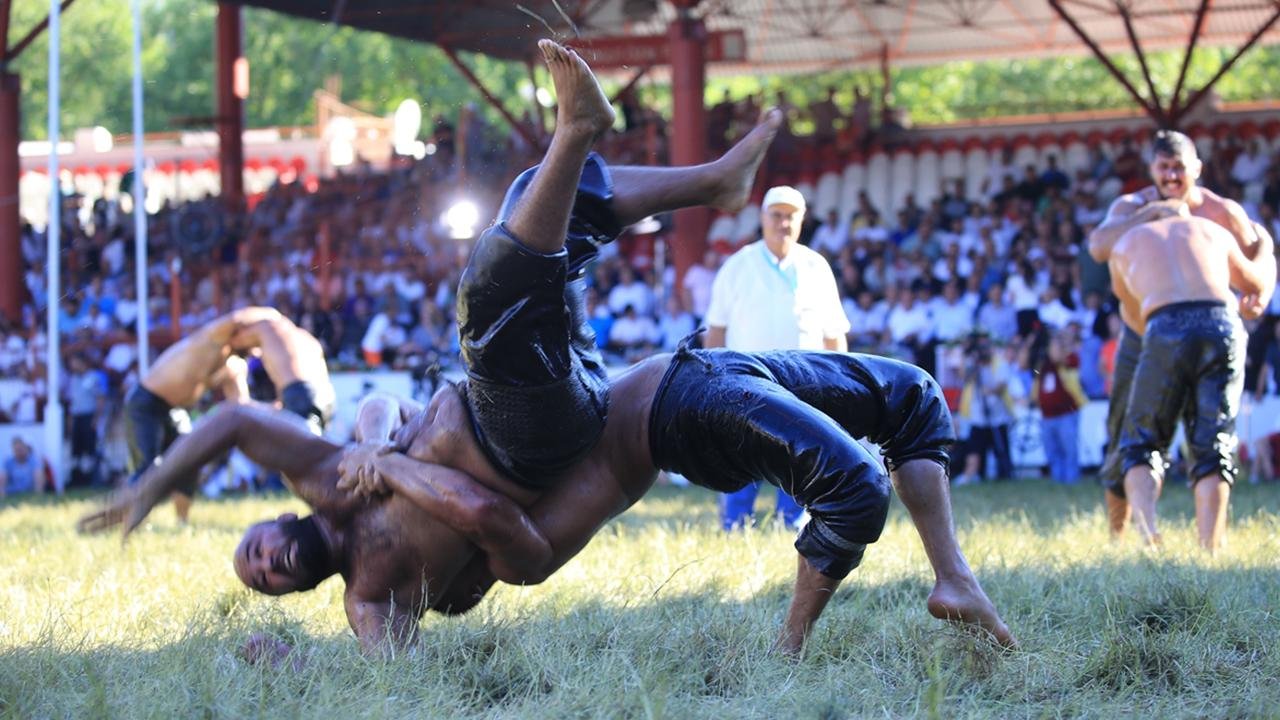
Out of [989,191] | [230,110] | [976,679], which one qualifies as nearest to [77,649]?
[976,679]

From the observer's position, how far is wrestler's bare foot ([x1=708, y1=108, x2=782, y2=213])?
3762mm

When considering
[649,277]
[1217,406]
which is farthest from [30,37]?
[1217,406]

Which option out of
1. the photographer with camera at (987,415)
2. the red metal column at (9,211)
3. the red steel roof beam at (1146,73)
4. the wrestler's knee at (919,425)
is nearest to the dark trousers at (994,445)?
the photographer with camera at (987,415)

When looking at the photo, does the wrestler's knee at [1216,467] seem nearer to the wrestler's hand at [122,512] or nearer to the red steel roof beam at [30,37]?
the wrestler's hand at [122,512]

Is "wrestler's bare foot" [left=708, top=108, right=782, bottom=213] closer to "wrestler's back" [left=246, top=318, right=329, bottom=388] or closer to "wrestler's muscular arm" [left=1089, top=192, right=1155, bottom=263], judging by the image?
"wrestler's muscular arm" [left=1089, top=192, right=1155, bottom=263]

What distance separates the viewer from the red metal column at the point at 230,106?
23.3 m

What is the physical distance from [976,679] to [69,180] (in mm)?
33132

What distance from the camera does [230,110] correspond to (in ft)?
77.5

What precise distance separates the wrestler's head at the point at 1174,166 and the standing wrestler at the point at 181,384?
5.87 m

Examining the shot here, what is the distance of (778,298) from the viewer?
789cm

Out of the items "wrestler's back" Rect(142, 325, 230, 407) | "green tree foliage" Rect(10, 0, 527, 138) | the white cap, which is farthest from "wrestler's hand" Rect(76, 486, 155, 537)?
"green tree foliage" Rect(10, 0, 527, 138)

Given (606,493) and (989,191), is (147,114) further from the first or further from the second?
(606,493)

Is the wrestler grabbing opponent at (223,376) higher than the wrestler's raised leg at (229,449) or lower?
lower

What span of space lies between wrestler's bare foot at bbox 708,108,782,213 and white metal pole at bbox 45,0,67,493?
1098 cm
